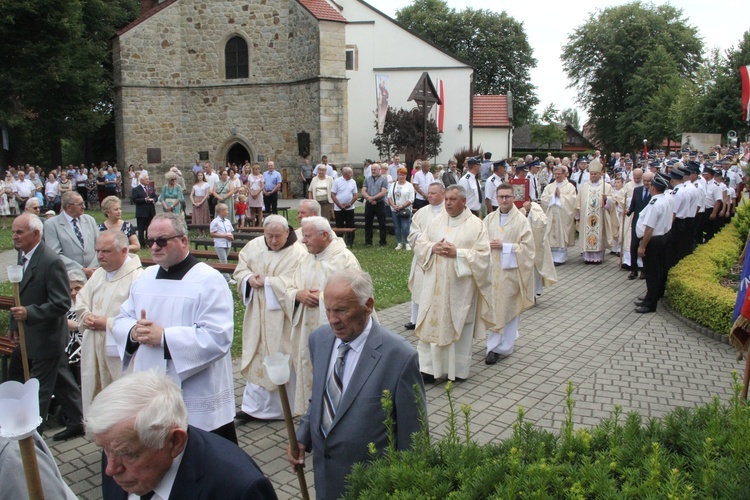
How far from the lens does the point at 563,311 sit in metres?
10.5

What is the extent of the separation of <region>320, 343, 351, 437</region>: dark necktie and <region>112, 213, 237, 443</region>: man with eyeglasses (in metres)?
0.86

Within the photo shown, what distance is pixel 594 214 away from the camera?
579 inches

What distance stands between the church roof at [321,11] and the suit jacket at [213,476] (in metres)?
27.5

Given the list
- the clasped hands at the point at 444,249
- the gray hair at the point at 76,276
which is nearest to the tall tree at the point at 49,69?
the gray hair at the point at 76,276

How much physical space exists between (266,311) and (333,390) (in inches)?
105

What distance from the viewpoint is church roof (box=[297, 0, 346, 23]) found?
28.1 metres

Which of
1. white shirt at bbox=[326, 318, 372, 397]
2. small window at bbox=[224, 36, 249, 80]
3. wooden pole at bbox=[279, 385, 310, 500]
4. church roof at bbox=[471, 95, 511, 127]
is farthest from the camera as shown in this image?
church roof at bbox=[471, 95, 511, 127]

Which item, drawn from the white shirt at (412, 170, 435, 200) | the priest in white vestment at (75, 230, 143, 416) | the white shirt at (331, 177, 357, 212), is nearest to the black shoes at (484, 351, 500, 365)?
the priest in white vestment at (75, 230, 143, 416)

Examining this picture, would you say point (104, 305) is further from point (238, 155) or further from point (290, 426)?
point (238, 155)

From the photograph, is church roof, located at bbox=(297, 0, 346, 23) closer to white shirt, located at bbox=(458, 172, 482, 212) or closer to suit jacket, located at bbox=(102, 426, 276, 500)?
white shirt, located at bbox=(458, 172, 482, 212)

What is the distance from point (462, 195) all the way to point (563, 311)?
443 centimetres

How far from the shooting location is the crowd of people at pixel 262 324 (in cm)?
243

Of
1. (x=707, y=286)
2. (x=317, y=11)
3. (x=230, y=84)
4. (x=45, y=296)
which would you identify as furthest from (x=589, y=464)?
(x=230, y=84)

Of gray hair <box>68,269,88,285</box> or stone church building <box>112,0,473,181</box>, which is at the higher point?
stone church building <box>112,0,473,181</box>
